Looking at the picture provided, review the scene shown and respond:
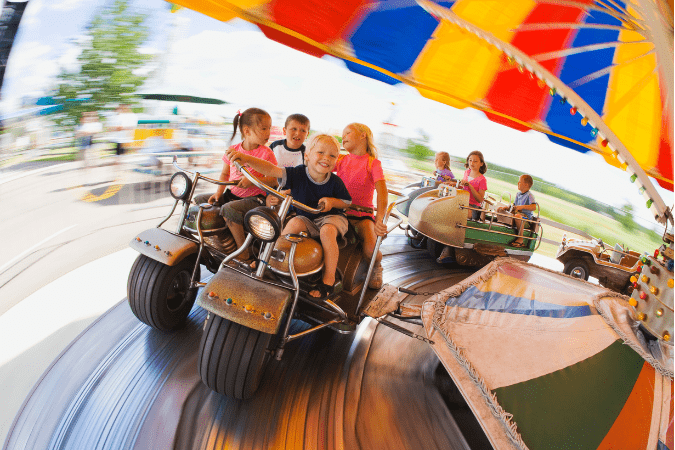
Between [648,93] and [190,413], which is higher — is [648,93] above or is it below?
above

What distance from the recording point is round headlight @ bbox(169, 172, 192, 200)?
1.90 meters

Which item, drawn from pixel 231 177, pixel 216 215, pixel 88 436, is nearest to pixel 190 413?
pixel 88 436

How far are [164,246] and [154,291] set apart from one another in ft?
0.75

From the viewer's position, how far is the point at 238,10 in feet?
7.70

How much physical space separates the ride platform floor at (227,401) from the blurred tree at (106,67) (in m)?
2.07

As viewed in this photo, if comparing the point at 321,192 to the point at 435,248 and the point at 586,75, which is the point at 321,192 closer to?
the point at 435,248

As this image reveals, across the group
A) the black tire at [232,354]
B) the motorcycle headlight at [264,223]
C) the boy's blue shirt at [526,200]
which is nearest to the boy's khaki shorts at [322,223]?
the motorcycle headlight at [264,223]

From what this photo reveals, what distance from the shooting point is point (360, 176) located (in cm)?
233

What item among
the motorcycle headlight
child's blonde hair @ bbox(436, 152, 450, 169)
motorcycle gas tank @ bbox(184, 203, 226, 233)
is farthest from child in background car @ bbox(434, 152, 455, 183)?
the motorcycle headlight

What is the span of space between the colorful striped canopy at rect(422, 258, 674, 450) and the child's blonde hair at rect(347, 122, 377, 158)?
1.04 metres

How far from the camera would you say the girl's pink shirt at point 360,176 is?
2305mm

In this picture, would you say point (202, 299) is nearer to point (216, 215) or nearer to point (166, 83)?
point (216, 215)

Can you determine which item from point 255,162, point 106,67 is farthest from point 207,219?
point 106,67

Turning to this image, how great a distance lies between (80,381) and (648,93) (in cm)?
441
